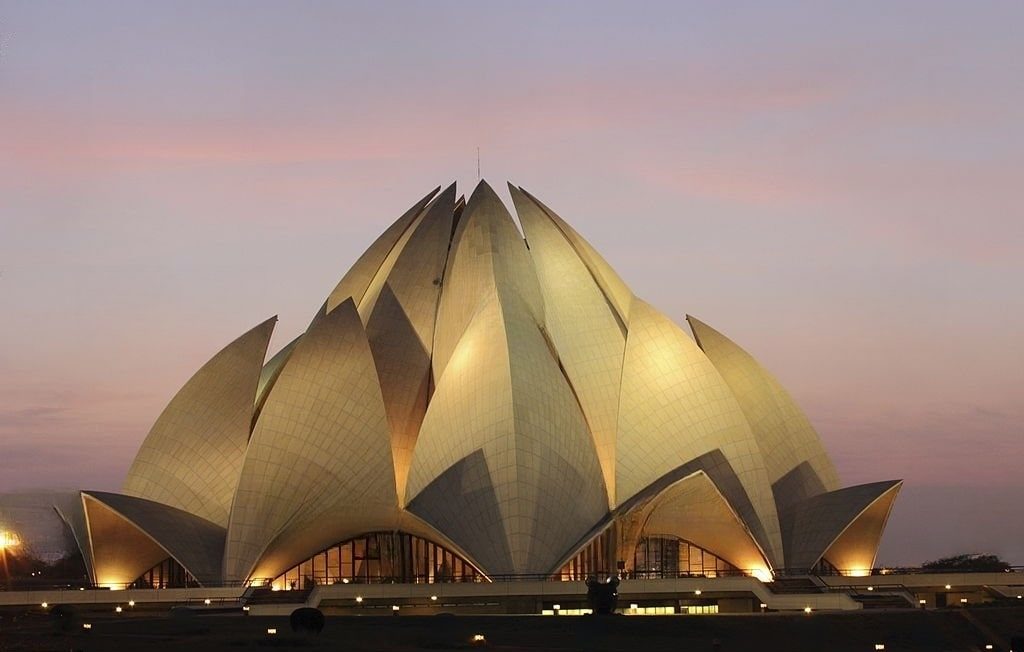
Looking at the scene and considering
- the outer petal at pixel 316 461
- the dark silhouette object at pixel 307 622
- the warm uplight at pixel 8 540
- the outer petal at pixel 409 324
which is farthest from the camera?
the warm uplight at pixel 8 540

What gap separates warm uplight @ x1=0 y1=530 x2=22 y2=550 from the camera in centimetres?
5216

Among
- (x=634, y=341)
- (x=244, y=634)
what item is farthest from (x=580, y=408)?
(x=244, y=634)

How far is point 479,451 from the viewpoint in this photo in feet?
145

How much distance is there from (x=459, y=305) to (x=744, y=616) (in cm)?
1892

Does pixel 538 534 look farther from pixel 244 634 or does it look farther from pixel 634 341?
pixel 244 634

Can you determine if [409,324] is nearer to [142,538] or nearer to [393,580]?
[393,580]

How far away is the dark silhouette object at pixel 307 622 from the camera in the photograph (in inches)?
1172

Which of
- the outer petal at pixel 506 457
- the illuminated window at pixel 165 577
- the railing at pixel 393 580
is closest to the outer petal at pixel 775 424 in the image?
the railing at pixel 393 580

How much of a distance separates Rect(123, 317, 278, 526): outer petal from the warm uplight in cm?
466

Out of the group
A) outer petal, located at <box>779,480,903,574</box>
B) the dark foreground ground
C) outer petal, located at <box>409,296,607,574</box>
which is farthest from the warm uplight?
outer petal, located at <box>779,480,903,574</box>

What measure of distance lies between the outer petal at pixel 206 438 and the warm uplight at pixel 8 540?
466 centimetres

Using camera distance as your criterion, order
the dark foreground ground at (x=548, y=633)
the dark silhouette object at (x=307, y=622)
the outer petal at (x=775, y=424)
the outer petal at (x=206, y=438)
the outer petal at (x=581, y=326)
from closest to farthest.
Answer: the dark foreground ground at (x=548, y=633), the dark silhouette object at (x=307, y=622), the outer petal at (x=581, y=326), the outer petal at (x=206, y=438), the outer petal at (x=775, y=424)

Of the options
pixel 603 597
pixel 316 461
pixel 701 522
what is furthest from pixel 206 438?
pixel 603 597

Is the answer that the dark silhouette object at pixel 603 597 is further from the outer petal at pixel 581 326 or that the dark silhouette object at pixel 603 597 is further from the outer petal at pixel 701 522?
the outer petal at pixel 581 326
